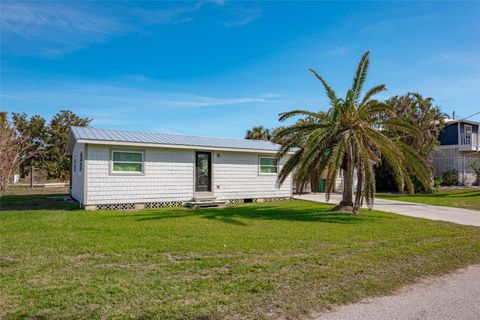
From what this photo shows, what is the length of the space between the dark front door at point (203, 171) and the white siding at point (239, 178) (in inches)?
12.9

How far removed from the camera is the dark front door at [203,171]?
52.2ft

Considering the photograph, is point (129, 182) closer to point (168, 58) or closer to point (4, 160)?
point (168, 58)

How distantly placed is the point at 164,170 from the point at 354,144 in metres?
7.90

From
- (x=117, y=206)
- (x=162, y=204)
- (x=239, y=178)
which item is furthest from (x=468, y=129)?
(x=117, y=206)

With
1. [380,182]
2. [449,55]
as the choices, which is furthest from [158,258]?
[380,182]

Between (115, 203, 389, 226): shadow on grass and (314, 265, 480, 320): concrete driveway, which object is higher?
(115, 203, 389, 226): shadow on grass

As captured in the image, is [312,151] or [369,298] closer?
[369,298]

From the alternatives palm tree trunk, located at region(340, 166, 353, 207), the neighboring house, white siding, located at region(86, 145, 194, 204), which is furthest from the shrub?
white siding, located at region(86, 145, 194, 204)

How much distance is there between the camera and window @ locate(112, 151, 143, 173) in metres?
13.4

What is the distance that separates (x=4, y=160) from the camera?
21.4 m

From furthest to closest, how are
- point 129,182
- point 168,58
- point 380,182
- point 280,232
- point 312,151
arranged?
point 380,182 < point 168,58 < point 129,182 < point 312,151 < point 280,232

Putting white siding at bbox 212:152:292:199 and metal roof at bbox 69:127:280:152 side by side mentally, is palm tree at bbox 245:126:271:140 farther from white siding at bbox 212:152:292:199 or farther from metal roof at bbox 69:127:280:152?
white siding at bbox 212:152:292:199

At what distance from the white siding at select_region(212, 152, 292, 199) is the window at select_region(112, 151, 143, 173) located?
3.48 m

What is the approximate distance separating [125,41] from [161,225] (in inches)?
333
